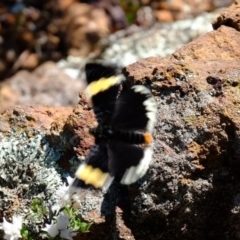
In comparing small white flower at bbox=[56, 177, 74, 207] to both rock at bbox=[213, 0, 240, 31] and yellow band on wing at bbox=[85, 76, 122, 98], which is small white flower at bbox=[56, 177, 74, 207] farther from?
rock at bbox=[213, 0, 240, 31]

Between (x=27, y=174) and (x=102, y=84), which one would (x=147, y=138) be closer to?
(x=102, y=84)

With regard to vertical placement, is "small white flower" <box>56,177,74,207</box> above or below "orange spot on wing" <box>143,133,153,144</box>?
below

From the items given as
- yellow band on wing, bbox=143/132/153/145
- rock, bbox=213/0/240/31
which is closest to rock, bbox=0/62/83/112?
rock, bbox=213/0/240/31

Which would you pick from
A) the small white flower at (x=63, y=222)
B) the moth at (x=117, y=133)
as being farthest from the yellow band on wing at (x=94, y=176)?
the small white flower at (x=63, y=222)

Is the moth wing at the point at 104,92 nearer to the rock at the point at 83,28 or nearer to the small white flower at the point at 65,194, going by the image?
the small white flower at the point at 65,194

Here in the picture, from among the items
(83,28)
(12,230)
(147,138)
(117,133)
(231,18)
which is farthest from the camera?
(83,28)

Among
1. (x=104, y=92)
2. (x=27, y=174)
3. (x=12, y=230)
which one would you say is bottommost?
(x=12, y=230)

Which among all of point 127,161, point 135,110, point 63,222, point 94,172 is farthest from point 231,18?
point 63,222
